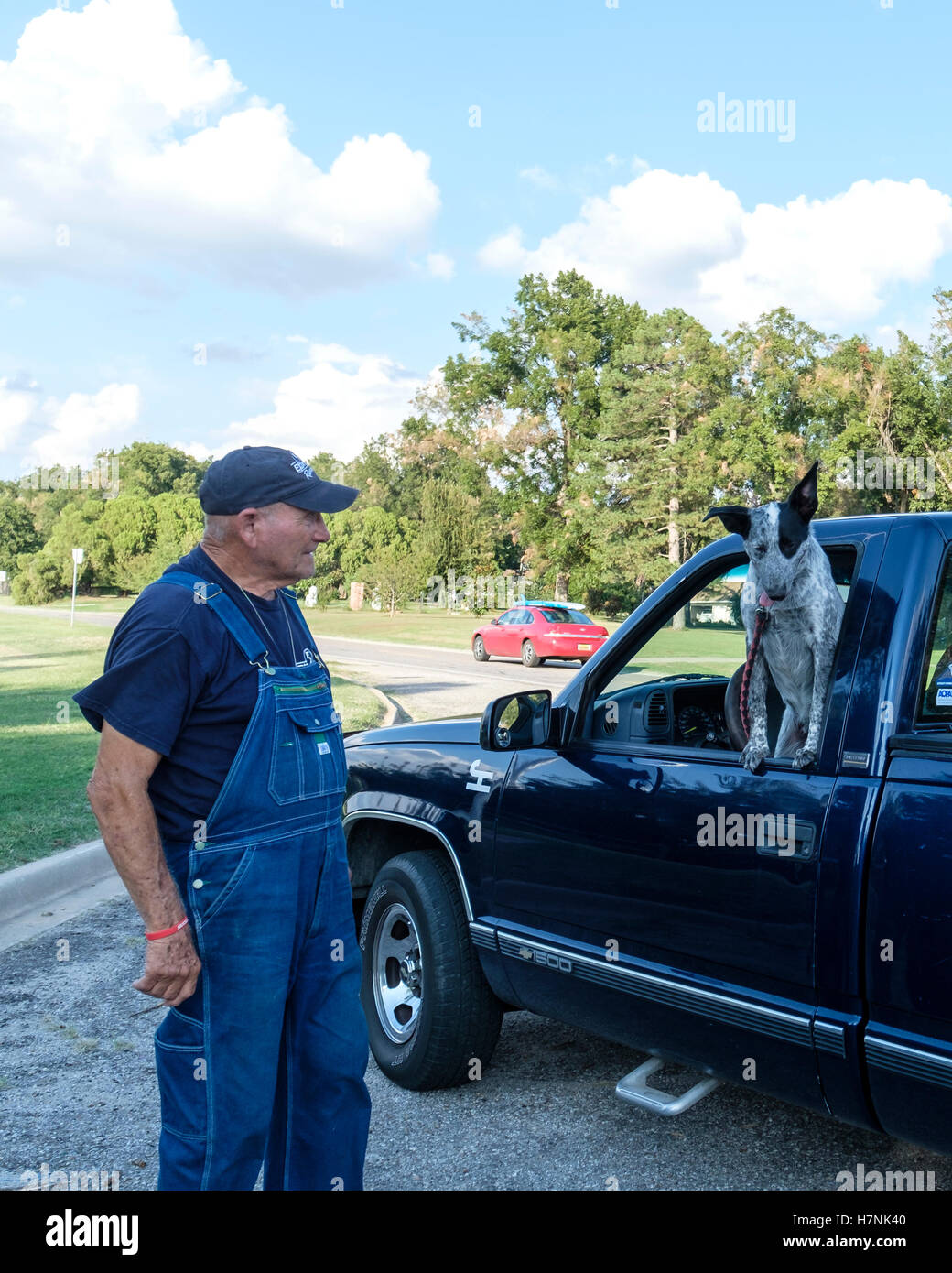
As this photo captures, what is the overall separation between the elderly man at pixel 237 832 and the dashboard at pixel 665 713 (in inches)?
43.5

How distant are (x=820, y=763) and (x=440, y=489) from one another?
45.0 meters

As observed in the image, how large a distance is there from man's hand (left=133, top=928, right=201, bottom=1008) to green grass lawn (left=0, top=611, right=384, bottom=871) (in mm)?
4617

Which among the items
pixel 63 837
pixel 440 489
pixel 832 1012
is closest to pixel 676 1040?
pixel 832 1012

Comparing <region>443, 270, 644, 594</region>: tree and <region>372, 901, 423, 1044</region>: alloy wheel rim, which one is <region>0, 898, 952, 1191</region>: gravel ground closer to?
<region>372, 901, 423, 1044</region>: alloy wheel rim

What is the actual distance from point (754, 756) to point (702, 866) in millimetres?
323

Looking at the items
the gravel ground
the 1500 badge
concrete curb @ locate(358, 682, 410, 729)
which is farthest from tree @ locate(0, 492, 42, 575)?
the 1500 badge

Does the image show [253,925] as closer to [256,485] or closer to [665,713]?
[256,485]

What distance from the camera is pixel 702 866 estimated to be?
9.59 feet

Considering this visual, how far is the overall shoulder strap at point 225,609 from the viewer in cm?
249

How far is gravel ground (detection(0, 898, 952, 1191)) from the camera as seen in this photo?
3.39 metres

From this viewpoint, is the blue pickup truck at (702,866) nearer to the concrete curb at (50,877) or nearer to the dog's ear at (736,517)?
the dog's ear at (736,517)

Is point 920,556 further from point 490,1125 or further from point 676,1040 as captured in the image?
point 490,1125

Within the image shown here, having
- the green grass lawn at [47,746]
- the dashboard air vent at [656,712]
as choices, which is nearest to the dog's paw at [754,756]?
the dashboard air vent at [656,712]

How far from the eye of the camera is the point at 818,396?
3766cm
